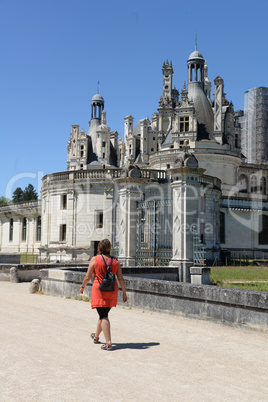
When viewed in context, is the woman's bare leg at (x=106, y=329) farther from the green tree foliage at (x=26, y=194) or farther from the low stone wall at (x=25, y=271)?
the green tree foliage at (x=26, y=194)

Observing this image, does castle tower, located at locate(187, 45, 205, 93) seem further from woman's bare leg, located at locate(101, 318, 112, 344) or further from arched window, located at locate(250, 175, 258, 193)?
woman's bare leg, located at locate(101, 318, 112, 344)

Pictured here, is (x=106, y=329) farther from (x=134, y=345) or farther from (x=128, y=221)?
(x=128, y=221)

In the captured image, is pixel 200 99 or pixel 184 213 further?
pixel 200 99

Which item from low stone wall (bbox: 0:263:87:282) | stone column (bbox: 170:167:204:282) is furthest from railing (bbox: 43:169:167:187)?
stone column (bbox: 170:167:204:282)

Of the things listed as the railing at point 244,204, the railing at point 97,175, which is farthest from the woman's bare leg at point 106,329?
the railing at point 244,204

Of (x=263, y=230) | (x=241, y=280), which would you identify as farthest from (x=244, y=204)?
(x=241, y=280)

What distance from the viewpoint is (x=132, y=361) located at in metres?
6.20

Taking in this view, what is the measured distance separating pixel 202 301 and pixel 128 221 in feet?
30.5

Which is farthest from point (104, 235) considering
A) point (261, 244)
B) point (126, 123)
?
point (126, 123)

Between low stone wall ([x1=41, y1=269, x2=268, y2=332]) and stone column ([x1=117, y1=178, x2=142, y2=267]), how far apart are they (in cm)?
563

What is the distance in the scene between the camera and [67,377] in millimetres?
5391

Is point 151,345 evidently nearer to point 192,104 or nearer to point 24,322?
point 24,322

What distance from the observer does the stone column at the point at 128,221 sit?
722 inches

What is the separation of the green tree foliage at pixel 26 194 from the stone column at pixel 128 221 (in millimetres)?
91244
